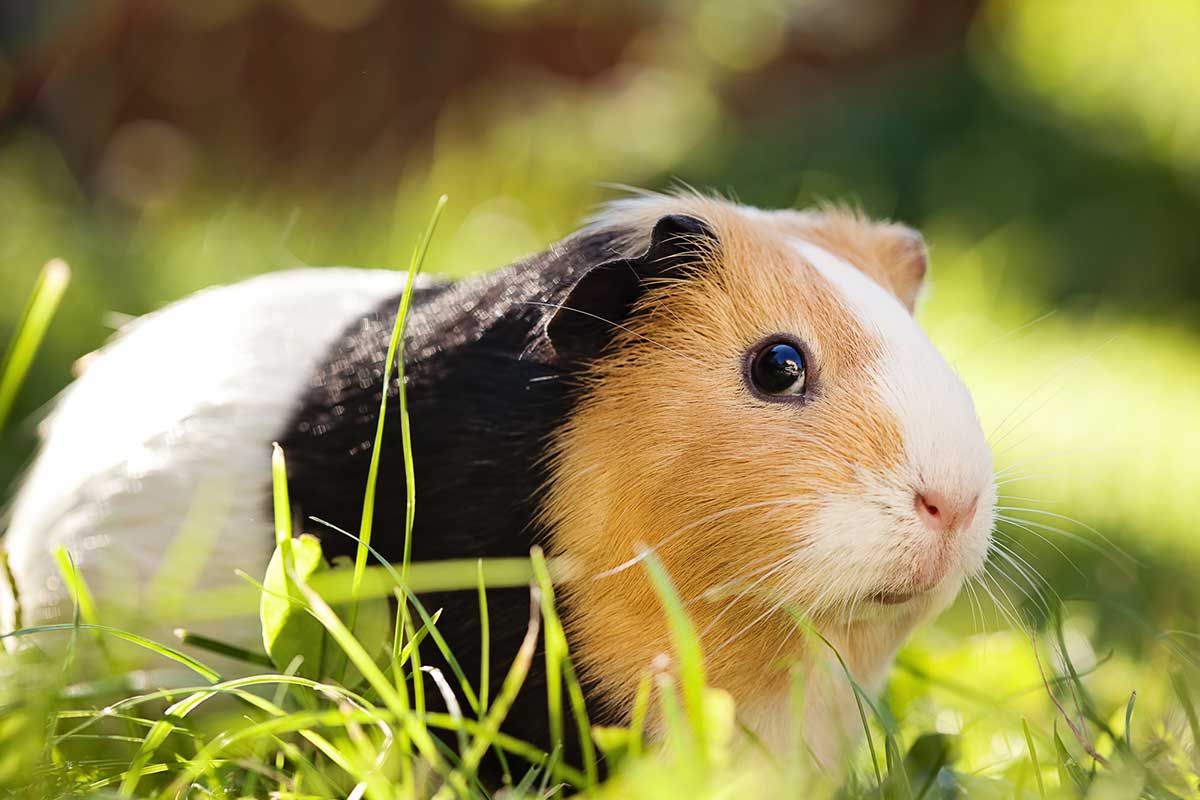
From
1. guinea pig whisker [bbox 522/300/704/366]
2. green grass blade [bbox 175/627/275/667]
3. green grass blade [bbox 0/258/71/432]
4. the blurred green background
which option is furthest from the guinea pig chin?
the blurred green background

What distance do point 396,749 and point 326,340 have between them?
2.98 ft

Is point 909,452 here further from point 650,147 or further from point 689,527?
point 650,147

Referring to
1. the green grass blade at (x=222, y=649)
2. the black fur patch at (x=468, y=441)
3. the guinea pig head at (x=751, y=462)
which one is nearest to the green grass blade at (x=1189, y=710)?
the guinea pig head at (x=751, y=462)

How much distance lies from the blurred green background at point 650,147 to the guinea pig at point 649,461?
7.94 ft

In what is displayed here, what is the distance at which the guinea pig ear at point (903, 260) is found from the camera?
227cm

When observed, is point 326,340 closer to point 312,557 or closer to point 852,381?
point 312,557

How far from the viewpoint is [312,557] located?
175cm

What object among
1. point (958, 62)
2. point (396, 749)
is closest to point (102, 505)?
point (396, 749)

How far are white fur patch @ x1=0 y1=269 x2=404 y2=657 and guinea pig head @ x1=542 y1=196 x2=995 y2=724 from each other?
62cm

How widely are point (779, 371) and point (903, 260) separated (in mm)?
637

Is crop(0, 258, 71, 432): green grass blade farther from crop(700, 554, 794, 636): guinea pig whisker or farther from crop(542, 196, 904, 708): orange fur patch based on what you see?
crop(700, 554, 794, 636): guinea pig whisker

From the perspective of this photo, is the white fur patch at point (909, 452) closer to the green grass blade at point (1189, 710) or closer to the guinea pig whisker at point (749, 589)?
the guinea pig whisker at point (749, 589)

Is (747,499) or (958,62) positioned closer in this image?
(747,499)

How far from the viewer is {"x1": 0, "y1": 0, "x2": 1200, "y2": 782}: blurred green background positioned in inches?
209
